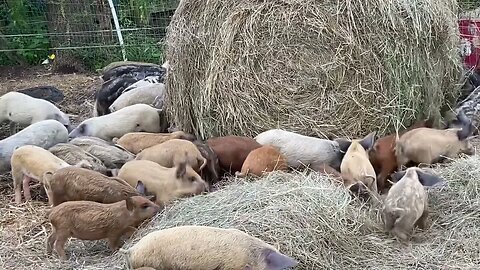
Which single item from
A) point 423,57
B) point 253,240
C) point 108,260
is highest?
point 423,57

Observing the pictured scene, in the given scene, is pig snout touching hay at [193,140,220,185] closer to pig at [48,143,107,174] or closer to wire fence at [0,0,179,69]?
pig at [48,143,107,174]

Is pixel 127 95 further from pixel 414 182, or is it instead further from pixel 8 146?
pixel 414 182

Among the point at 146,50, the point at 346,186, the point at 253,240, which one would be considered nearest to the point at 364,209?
the point at 346,186

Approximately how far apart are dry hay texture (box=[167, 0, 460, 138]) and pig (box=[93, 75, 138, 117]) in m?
1.35

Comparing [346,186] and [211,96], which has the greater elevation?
[211,96]

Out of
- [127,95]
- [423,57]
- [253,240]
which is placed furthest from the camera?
[127,95]

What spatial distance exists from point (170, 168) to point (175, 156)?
0.77ft

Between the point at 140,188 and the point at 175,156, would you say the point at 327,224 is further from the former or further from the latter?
the point at 175,156

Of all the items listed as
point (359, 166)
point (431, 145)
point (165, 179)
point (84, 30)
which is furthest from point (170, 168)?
point (84, 30)

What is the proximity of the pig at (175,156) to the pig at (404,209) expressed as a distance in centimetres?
139

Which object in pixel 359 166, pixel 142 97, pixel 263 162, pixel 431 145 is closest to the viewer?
pixel 359 166

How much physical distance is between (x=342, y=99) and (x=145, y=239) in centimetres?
250

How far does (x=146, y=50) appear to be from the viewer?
31.5 ft

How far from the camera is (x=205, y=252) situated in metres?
3.43
